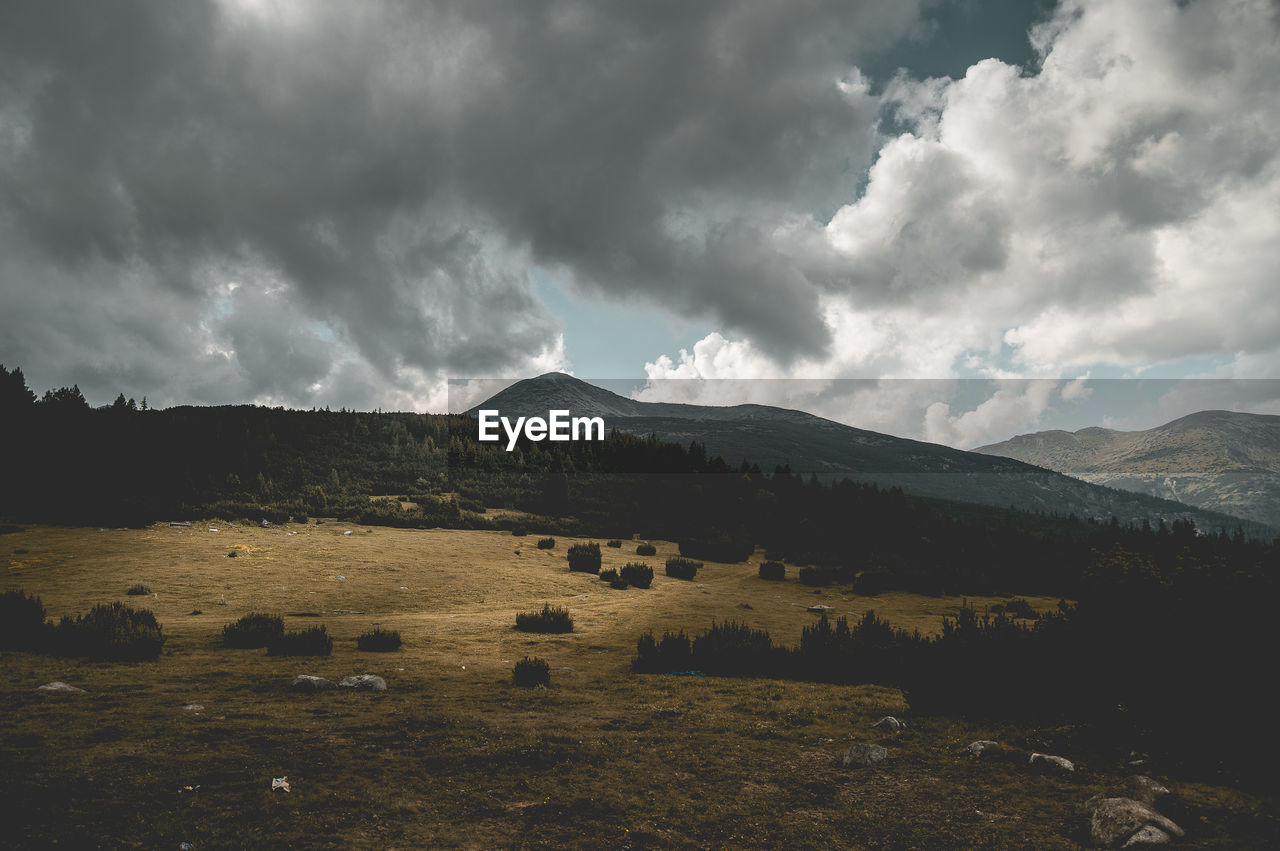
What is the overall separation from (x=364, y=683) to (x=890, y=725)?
10427mm

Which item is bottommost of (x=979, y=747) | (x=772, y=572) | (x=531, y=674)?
(x=772, y=572)

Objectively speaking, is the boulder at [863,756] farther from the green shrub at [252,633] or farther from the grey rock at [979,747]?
the green shrub at [252,633]

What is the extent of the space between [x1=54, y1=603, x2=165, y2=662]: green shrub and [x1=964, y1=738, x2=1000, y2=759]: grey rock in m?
17.2

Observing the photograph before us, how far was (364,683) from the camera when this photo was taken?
12.0 meters

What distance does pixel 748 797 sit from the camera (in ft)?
25.4

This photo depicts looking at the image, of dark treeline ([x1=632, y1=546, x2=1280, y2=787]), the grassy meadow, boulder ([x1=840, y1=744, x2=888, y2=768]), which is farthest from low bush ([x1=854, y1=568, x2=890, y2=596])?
boulder ([x1=840, y1=744, x2=888, y2=768])

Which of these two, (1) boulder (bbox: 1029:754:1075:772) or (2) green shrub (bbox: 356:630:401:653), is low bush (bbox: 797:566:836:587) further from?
(1) boulder (bbox: 1029:754:1075:772)

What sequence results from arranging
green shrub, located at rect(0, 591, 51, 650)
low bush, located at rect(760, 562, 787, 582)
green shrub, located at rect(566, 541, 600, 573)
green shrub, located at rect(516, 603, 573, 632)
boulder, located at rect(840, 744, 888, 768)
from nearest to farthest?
boulder, located at rect(840, 744, 888, 768) → green shrub, located at rect(0, 591, 51, 650) → green shrub, located at rect(516, 603, 573, 632) → green shrub, located at rect(566, 541, 600, 573) → low bush, located at rect(760, 562, 787, 582)

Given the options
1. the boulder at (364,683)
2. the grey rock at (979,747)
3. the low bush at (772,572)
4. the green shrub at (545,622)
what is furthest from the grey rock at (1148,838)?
the low bush at (772,572)

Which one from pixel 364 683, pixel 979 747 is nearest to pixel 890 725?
pixel 979 747

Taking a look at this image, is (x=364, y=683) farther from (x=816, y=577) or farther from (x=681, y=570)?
(x=816, y=577)

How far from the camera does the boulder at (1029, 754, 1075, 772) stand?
8.16 meters

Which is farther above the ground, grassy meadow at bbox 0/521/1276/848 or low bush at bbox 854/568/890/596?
grassy meadow at bbox 0/521/1276/848

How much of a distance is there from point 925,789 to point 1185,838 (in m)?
2.64
